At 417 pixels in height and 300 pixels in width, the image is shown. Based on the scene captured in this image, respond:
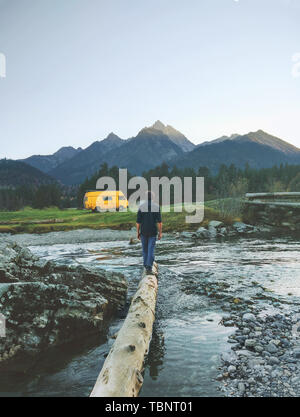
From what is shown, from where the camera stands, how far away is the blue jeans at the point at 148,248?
447 inches

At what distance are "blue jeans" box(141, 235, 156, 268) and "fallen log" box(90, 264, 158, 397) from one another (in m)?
3.75

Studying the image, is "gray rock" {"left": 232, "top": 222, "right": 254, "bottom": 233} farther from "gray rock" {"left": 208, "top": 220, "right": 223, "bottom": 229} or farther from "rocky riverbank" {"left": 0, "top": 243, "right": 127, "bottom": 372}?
"rocky riverbank" {"left": 0, "top": 243, "right": 127, "bottom": 372}

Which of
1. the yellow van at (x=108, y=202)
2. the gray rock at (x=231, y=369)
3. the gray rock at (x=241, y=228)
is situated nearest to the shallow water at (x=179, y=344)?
the gray rock at (x=231, y=369)

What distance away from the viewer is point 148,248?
11656mm

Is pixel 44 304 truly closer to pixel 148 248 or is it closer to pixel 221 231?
pixel 148 248

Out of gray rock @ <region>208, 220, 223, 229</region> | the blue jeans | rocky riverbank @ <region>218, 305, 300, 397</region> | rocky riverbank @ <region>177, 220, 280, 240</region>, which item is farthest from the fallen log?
gray rock @ <region>208, 220, 223, 229</region>

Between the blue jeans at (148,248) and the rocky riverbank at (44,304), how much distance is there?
217 cm

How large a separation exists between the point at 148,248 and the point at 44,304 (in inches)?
217

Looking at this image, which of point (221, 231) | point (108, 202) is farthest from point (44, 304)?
point (108, 202)

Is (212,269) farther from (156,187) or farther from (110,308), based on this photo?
(156,187)

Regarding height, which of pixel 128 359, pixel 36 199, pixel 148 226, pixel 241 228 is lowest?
pixel 241 228

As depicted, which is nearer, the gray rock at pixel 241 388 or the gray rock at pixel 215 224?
the gray rock at pixel 241 388

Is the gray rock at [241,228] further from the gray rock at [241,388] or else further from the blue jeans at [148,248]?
the gray rock at [241,388]

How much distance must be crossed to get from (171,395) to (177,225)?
104 ft
